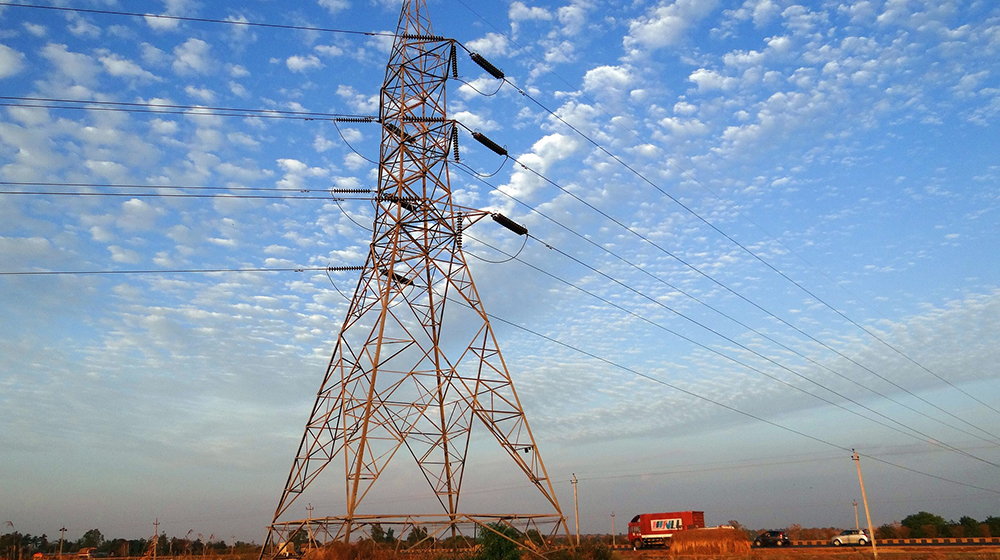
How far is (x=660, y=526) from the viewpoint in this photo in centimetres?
6047

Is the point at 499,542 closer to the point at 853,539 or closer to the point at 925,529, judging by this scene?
the point at 853,539

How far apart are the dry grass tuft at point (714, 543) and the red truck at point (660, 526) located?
359 inches

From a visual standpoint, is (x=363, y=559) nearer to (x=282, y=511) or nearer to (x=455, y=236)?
(x=282, y=511)

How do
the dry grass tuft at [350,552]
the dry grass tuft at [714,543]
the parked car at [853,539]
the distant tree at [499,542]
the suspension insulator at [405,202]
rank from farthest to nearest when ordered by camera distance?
the parked car at [853,539], the dry grass tuft at [714,543], the suspension insulator at [405,202], the distant tree at [499,542], the dry grass tuft at [350,552]

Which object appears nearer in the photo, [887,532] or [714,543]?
[714,543]

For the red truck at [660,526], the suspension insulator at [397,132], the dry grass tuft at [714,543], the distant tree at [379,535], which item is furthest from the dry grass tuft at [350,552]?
the red truck at [660,526]

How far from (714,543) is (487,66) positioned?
111 feet

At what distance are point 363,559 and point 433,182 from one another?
16374mm

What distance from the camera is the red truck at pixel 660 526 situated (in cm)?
5894

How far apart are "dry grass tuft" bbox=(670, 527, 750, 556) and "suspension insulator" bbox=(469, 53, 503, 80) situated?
31.9m

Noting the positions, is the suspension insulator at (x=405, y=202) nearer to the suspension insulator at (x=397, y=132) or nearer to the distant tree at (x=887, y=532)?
the suspension insulator at (x=397, y=132)

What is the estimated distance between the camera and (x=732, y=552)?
4441cm

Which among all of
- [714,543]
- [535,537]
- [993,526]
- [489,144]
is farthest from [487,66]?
[993,526]

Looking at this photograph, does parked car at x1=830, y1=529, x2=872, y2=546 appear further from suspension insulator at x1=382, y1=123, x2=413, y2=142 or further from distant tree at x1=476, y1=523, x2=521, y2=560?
suspension insulator at x1=382, y1=123, x2=413, y2=142
